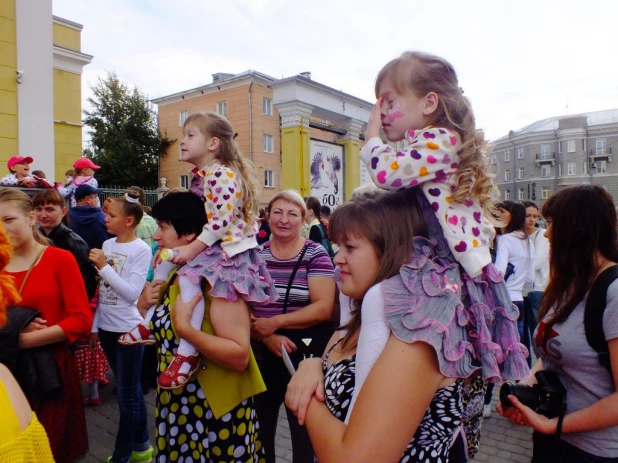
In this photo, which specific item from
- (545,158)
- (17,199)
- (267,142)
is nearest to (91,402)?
(17,199)

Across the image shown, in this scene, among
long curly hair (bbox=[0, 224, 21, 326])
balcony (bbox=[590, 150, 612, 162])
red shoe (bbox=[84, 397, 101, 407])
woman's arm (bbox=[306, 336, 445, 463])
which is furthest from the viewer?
balcony (bbox=[590, 150, 612, 162])

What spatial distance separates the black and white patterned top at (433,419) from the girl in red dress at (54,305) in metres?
2.12

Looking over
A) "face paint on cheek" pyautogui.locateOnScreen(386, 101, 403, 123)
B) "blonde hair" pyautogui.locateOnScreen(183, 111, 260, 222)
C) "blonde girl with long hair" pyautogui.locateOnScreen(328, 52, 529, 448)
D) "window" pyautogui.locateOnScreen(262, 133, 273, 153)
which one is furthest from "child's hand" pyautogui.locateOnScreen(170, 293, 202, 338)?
"window" pyautogui.locateOnScreen(262, 133, 273, 153)

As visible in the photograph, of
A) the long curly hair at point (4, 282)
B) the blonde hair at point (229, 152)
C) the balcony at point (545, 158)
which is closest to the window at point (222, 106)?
the blonde hair at point (229, 152)

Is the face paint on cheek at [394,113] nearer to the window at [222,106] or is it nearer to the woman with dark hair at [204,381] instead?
the woman with dark hair at [204,381]

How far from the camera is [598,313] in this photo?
69.0 inches

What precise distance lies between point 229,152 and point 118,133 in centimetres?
2960

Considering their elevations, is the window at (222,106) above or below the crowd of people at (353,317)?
above

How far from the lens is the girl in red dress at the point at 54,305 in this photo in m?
2.67

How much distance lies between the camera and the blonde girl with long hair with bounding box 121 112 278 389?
2.22 metres

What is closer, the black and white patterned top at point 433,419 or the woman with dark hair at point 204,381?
the black and white patterned top at point 433,419

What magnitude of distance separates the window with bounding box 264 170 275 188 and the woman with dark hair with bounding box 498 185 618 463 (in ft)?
92.1

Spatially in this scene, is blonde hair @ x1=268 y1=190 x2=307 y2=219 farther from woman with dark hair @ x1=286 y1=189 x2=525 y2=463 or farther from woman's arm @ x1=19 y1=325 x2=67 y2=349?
woman with dark hair @ x1=286 y1=189 x2=525 y2=463

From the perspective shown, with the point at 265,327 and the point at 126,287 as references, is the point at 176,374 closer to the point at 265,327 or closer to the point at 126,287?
the point at 265,327
